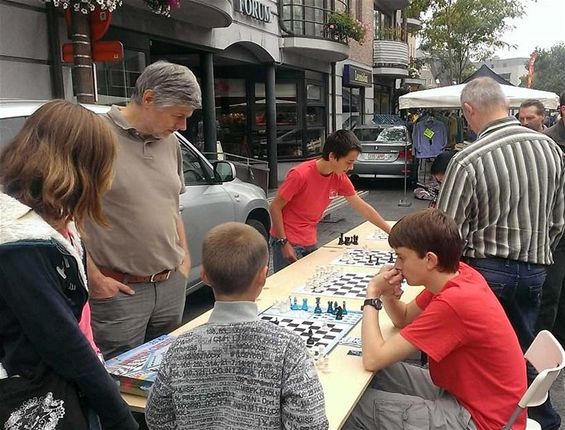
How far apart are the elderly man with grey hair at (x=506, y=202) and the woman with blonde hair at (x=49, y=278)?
201cm

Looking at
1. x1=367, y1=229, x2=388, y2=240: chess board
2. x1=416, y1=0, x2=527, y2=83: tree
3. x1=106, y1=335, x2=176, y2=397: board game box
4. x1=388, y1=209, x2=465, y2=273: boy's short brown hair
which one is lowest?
x1=367, y1=229, x2=388, y2=240: chess board

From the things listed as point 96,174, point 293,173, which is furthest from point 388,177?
point 96,174

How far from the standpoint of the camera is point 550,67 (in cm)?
6338

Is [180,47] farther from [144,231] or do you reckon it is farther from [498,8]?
[498,8]

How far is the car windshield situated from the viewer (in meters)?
14.1

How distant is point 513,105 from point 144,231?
982cm

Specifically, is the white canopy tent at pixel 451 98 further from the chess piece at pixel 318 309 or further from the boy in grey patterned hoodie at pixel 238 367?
the boy in grey patterned hoodie at pixel 238 367

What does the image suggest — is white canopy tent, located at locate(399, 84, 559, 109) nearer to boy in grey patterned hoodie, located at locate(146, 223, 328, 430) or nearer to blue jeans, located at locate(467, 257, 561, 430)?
blue jeans, located at locate(467, 257, 561, 430)

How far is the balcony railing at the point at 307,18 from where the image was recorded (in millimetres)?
13656

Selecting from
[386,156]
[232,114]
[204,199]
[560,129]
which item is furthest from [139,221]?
[232,114]

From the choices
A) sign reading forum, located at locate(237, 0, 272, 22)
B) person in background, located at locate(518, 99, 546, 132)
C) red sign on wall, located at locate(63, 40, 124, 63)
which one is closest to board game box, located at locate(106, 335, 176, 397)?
red sign on wall, located at locate(63, 40, 124, 63)

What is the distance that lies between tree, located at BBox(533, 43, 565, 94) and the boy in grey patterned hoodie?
67.8 metres

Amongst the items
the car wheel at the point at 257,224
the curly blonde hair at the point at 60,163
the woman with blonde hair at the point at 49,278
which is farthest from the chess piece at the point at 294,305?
the car wheel at the point at 257,224

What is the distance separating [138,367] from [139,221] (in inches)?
25.7
